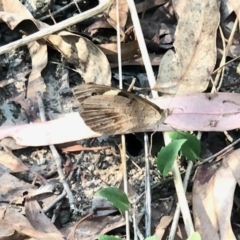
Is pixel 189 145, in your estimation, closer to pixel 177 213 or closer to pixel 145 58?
pixel 177 213

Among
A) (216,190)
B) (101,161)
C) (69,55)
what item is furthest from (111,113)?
(216,190)

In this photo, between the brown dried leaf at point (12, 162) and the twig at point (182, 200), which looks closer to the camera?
the twig at point (182, 200)

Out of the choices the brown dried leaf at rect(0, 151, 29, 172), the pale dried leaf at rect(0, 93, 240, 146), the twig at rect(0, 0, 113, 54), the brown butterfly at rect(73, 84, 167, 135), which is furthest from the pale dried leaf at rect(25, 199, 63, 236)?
the twig at rect(0, 0, 113, 54)

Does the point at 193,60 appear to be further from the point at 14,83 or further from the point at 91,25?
the point at 14,83

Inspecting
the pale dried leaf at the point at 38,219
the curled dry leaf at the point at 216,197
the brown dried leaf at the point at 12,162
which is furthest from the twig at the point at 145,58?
the brown dried leaf at the point at 12,162

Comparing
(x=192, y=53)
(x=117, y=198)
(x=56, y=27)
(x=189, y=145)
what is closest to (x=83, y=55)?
(x=56, y=27)

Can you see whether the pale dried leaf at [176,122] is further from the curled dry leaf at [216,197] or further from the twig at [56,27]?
the twig at [56,27]
